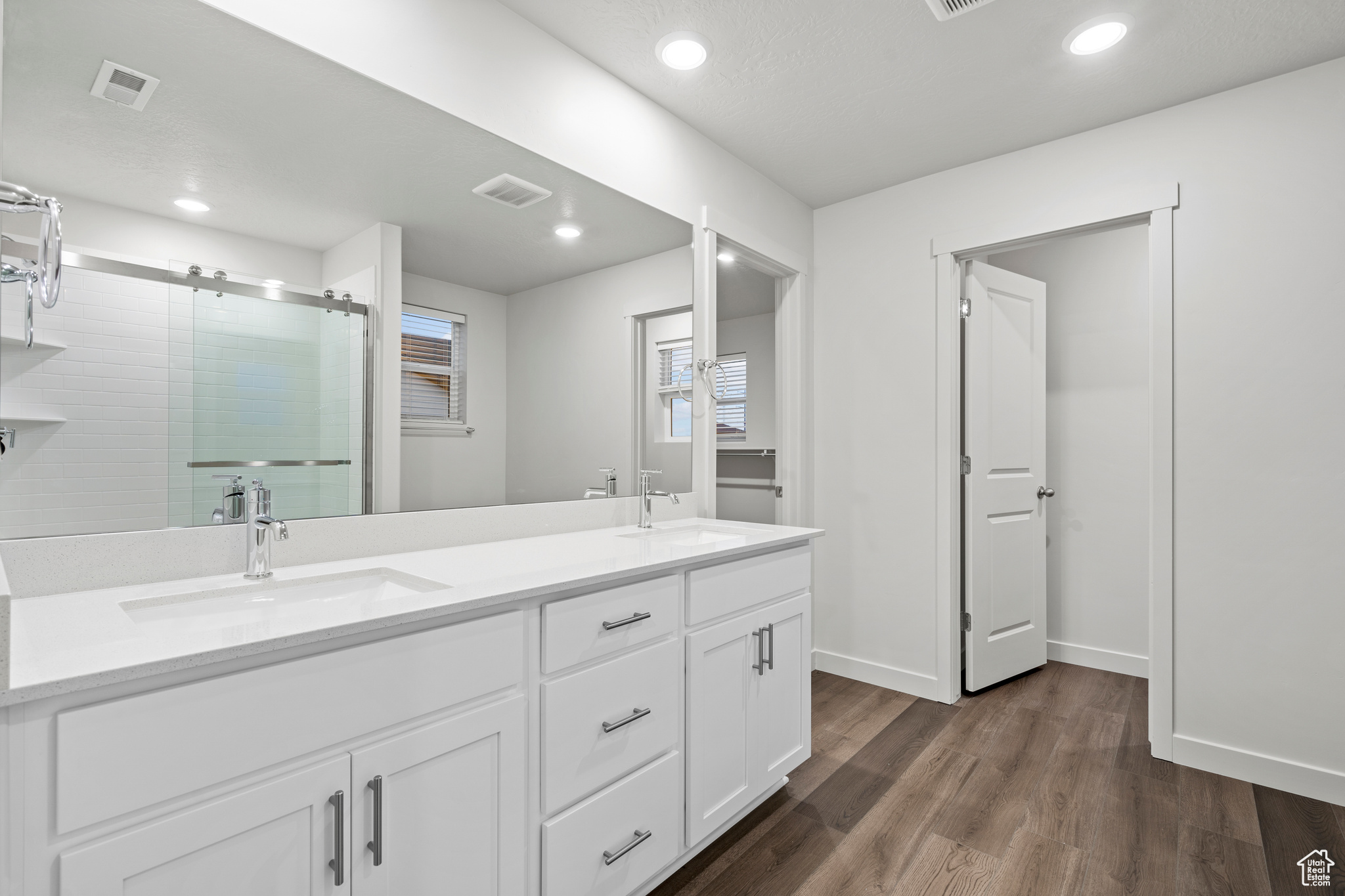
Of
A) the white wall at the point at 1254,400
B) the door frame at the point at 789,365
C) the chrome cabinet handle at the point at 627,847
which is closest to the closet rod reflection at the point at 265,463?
the chrome cabinet handle at the point at 627,847

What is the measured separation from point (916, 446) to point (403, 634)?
247 cm

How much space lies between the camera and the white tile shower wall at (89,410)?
1118 millimetres

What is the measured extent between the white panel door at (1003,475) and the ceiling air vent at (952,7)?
1.29 m

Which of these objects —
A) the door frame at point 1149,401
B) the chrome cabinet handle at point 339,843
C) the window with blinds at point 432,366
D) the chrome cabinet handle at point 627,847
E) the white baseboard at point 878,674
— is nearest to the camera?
the chrome cabinet handle at point 339,843

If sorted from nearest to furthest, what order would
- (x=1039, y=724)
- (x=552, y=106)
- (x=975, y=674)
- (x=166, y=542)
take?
(x=166, y=542) → (x=552, y=106) → (x=1039, y=724) → (x=975, y=674)

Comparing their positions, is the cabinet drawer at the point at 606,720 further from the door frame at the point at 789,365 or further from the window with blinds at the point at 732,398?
the window with blinds at the point at 732,398

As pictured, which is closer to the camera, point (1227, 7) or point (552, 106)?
point (1227, 7)

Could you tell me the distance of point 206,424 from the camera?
132 cm

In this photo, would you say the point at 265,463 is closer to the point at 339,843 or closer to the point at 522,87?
the point at 339,843

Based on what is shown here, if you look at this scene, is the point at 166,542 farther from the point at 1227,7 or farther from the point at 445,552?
the point at 1227,7

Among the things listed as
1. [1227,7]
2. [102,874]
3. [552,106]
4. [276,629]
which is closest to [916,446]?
[1227,7]

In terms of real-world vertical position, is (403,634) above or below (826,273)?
below

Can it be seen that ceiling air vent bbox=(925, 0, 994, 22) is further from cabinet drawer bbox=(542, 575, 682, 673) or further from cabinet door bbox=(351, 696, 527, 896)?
cabinet door bbox=(351, 696, 527, 896)

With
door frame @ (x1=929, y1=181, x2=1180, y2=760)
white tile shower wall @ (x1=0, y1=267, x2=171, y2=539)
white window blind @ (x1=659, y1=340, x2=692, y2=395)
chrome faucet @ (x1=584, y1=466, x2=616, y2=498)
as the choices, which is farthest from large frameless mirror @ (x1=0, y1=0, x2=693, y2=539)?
door frame @ (x1=929, y1=181, x2=1180, y2=760)
